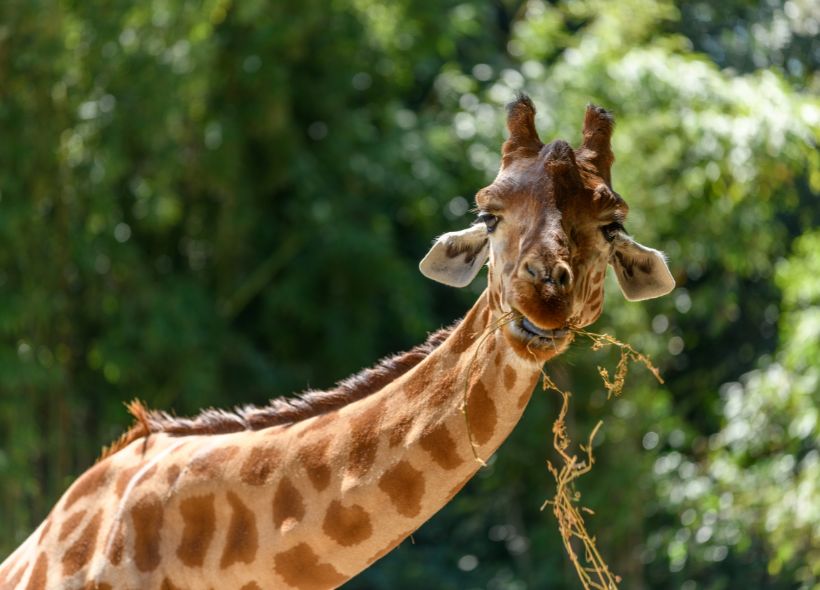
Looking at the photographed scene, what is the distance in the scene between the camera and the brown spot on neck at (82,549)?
3.22m

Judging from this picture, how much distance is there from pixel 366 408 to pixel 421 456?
0.66 ft

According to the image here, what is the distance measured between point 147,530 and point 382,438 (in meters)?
0.62

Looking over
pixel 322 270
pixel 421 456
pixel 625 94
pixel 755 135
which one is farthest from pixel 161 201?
pixel 421 456

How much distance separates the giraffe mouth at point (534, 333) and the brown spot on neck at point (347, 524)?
21.2 inches

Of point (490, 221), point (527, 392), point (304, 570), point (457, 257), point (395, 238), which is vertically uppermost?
point (490, 221)

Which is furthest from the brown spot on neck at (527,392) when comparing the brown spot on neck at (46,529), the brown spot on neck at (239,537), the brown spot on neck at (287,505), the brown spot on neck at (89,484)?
the brown spot on neck at (46,529)

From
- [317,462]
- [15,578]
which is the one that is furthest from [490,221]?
[15,578]

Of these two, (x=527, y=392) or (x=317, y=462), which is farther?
(x=317, y=462)

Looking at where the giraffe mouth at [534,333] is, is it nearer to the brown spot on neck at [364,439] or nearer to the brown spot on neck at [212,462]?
the brown spot on neck at [364,439]

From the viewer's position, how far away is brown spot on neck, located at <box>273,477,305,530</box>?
3008 millimetres

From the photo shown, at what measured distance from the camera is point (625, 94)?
8031 mm

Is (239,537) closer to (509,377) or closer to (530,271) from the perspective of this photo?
(509,377)

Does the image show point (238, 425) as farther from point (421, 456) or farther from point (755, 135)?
point (755, 135)

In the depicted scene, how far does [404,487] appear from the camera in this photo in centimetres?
288
